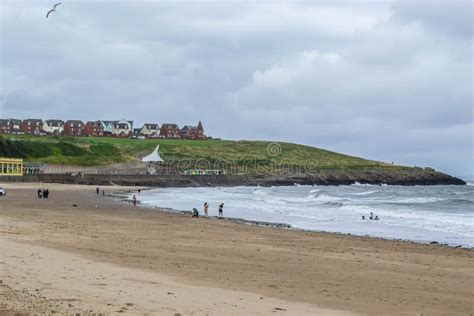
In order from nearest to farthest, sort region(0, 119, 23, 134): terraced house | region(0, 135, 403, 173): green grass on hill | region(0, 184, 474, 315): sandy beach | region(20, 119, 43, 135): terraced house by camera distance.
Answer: region(0, 184, 474, 315): sandy beach
region(0, 135, 403, 173): green grass on hill
region(0, 119, 23, 134): terraced house
region(20, 119, 43, 135): terraced house

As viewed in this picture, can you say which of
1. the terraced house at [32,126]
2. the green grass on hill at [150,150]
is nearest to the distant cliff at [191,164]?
the green grass on hill at [150,150]

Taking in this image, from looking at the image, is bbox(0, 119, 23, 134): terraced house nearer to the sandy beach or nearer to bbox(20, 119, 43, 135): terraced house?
bbox(20, 119, 43, 135): terraced house

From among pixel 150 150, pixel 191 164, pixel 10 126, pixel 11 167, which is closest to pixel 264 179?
pixel 191 164

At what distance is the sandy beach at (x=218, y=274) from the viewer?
10.9m

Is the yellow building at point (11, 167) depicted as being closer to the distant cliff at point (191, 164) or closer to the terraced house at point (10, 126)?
the distant cliff at point (191, 164)

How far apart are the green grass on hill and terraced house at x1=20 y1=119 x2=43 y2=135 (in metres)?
28.6

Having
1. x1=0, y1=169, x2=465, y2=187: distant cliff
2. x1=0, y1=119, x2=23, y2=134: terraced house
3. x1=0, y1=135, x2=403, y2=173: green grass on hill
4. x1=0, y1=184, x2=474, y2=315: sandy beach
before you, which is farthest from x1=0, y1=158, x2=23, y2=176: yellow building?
x1=0, y1=119, x2=23, y2=134: terraced house

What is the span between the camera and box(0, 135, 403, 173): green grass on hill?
112 meters

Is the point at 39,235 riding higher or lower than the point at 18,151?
lower

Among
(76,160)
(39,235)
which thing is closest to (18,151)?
(76,160)

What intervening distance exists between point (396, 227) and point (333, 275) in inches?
786

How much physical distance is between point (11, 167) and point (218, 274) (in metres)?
80.5

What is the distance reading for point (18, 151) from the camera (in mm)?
106562

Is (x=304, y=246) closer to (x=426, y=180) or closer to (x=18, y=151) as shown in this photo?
(x=18, y=151)
